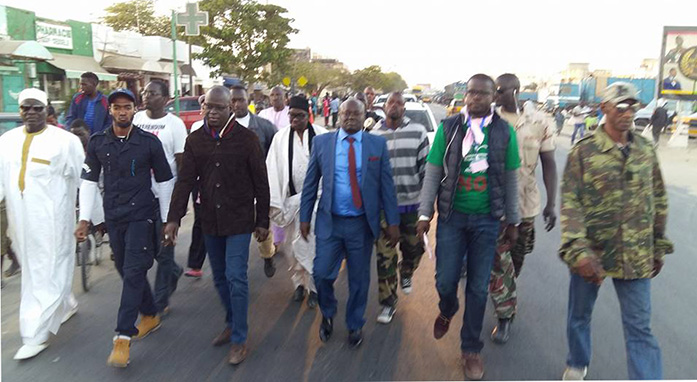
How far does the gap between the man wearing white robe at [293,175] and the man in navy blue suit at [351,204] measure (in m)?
1.02

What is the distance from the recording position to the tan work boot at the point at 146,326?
460cm

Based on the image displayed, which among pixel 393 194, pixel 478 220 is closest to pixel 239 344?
pixel 393 194

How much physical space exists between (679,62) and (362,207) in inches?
1274

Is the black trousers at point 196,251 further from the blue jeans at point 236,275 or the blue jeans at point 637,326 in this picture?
the blue jeans at point 637,326

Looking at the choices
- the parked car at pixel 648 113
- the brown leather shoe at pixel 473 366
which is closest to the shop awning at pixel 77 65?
the brown leather shoe at pixel 473 366

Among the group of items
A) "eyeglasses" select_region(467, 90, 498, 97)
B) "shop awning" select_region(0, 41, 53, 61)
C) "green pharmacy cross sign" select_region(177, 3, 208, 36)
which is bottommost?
"eyeglasses" select_region(467, 90, 498, 97)

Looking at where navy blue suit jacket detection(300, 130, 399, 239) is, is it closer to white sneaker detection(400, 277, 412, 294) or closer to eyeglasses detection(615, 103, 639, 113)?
white sneaker detection(400, 277, 412, 294)

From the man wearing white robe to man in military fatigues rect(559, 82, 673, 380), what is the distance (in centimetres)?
266

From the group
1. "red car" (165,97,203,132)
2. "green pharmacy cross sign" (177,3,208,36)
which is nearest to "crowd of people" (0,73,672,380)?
"green pharmacy cross sign" (177,3,208,36)

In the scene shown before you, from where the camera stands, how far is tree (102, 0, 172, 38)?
4512 cm

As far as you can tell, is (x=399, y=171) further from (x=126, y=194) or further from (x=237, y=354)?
(x=126, y=194)

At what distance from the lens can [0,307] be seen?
5.33 m

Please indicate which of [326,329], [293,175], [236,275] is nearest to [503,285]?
[326,329]

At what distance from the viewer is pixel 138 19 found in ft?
148
